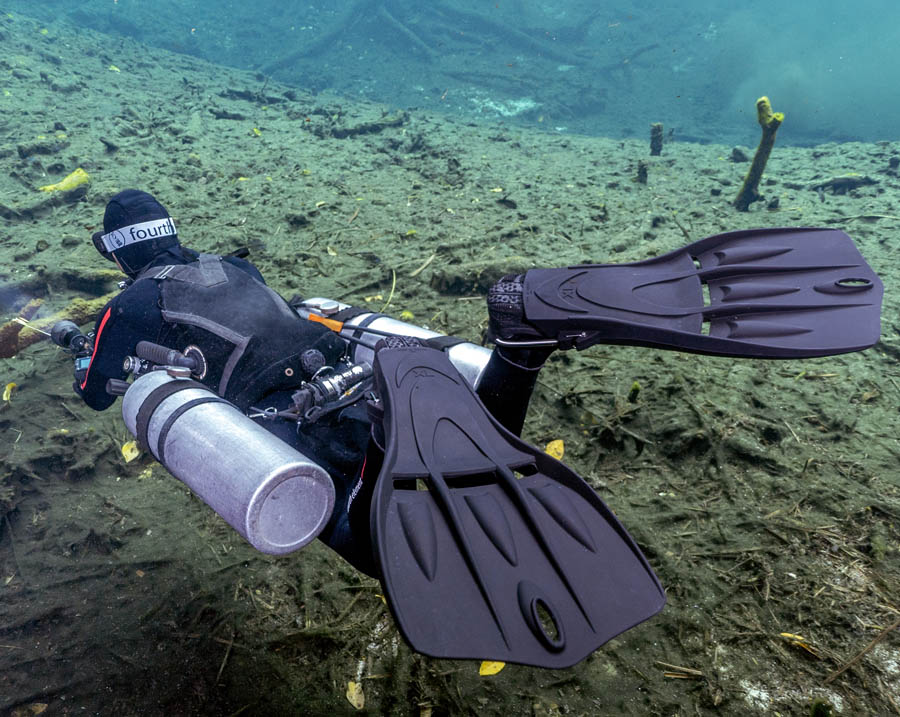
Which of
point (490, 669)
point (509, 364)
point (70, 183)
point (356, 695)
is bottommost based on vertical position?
point (356, 695)

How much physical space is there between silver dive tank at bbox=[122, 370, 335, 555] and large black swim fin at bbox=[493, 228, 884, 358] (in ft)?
3.76

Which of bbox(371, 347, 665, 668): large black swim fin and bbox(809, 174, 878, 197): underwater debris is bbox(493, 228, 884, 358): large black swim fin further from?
bbox(809, 174, 878, 197): underwater debris

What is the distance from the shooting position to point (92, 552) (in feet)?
10.4

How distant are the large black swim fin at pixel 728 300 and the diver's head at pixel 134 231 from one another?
268 cm

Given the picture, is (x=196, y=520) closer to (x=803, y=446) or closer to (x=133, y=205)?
(x=133, y=205)

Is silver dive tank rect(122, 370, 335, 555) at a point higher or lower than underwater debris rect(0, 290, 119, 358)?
higher

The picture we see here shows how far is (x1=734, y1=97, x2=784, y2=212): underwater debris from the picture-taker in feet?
24.5

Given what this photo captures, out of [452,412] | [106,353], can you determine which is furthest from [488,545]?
[106,353]

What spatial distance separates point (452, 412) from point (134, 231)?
282cm

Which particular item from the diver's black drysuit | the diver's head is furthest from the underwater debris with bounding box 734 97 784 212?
the diver's head

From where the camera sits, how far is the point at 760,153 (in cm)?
784

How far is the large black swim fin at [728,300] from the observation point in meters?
2.06

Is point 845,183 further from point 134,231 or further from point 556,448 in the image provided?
point 134,231

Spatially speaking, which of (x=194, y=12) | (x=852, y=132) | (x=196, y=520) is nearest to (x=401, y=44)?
(x=194, y=12)
